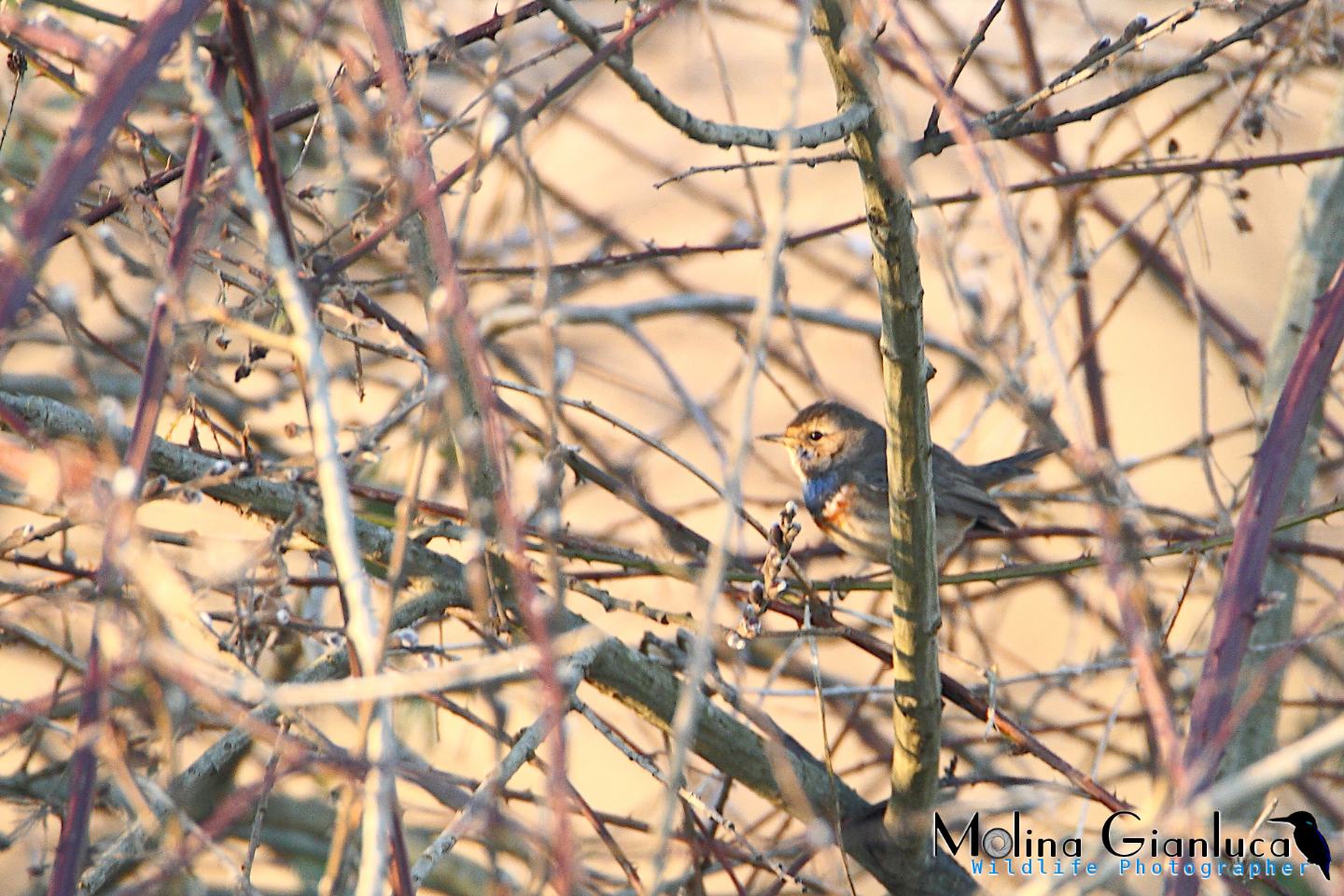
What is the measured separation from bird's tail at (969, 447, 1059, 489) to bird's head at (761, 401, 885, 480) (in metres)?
0.44

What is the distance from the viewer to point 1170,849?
338 cm

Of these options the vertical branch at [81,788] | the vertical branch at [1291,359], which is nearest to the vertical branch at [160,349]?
the vertical branch at [81,788]

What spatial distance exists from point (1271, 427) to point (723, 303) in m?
2.74

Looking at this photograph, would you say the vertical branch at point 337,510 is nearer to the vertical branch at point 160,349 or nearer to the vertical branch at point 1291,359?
the vertical branch at point 160,349

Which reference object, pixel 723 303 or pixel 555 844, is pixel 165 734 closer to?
pixel 555 844

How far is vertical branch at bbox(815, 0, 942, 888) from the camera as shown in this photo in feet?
8.43

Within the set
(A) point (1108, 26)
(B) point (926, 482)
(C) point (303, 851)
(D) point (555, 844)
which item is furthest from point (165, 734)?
(A) point (1108, 26)

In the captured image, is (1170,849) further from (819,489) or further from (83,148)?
(83,148)

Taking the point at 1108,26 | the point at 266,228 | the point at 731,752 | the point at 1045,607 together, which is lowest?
the point at 266,228

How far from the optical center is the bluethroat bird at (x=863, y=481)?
216 inches

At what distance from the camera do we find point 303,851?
516 cm

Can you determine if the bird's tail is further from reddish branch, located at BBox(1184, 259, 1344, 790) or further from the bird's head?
reddish branch, located at BBox(1184, 259, 1344, 790)

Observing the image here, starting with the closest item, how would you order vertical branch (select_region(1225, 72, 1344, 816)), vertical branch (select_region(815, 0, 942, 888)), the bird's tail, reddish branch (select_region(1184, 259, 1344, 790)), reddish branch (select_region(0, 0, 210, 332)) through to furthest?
reddish branch (select_region(0, 0, 210, 332))
reddish branch (select_region(1184, 259, 1344, 790))
vertical branch (select_region(815, 0, 942, 888))
vertical branch (select_region(1225, 72, 1344, 816))
the bird's tail

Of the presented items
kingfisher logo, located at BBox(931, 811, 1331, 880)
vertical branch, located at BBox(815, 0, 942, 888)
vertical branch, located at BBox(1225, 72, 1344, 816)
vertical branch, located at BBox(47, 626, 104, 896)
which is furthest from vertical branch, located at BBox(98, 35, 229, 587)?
vertical branch, located at BBox(1225, 72, 1344, 816)
